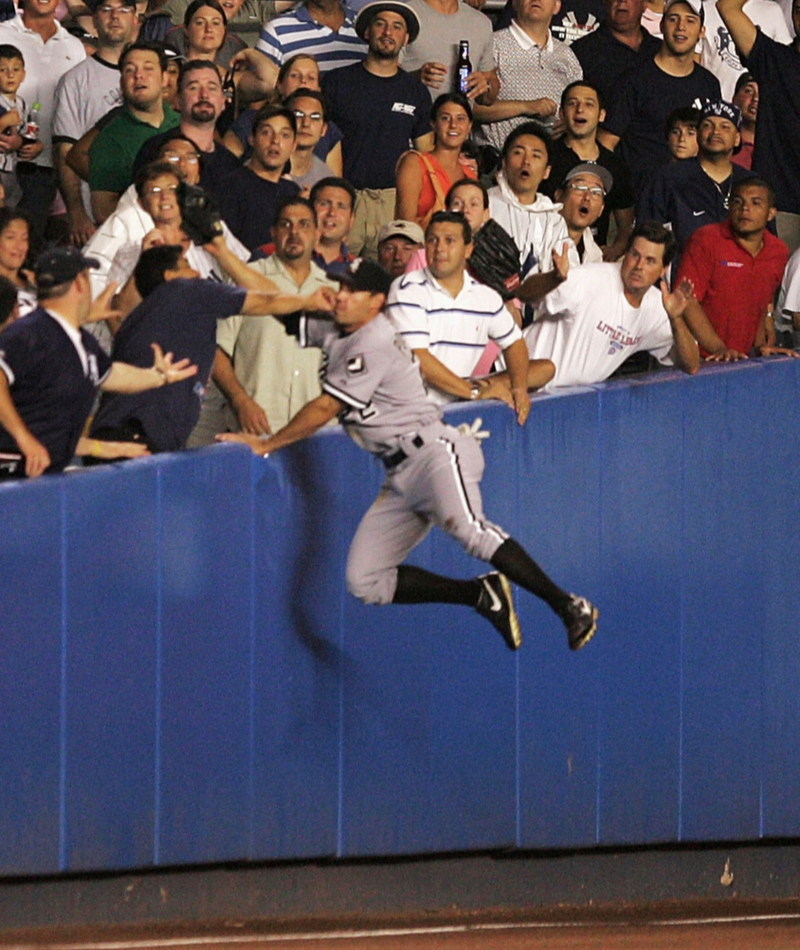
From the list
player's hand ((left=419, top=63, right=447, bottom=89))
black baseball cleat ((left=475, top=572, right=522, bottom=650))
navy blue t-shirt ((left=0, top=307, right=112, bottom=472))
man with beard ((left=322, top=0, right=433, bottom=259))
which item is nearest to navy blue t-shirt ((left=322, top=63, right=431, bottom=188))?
man with beard ((left=322, top=0, right=433, bottom=259))

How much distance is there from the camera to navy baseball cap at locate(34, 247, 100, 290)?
555 centimetres

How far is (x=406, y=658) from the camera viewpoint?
6.93 m

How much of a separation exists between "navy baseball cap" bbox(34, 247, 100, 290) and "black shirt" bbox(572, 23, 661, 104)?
4.81m

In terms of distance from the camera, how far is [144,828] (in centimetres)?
630

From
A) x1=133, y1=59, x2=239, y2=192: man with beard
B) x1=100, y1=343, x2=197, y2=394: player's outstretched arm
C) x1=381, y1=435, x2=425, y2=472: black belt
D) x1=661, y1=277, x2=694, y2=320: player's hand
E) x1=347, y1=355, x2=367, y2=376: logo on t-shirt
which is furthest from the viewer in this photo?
x1=133, y1=59, x2=239, y2=192: man with beard

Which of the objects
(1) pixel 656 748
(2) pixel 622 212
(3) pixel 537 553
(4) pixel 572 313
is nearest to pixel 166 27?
(2) pixel 622 212

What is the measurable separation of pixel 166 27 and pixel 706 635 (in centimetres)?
433

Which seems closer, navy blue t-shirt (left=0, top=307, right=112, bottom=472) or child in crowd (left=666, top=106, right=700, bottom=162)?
navy blue t-shirt (left=0, top=307, right=112, bottom=472)

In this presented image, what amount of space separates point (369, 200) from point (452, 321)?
5.75 feet

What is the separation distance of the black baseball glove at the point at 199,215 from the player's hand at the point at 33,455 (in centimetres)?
98

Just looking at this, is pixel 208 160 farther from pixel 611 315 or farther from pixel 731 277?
pixel 731 277

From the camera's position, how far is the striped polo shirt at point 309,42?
888 centimetres

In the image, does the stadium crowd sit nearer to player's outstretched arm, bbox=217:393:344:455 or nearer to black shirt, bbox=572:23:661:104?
black shirt, bbox=572:23:661:104

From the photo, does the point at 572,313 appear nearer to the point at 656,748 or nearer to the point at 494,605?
the point at 494,605
